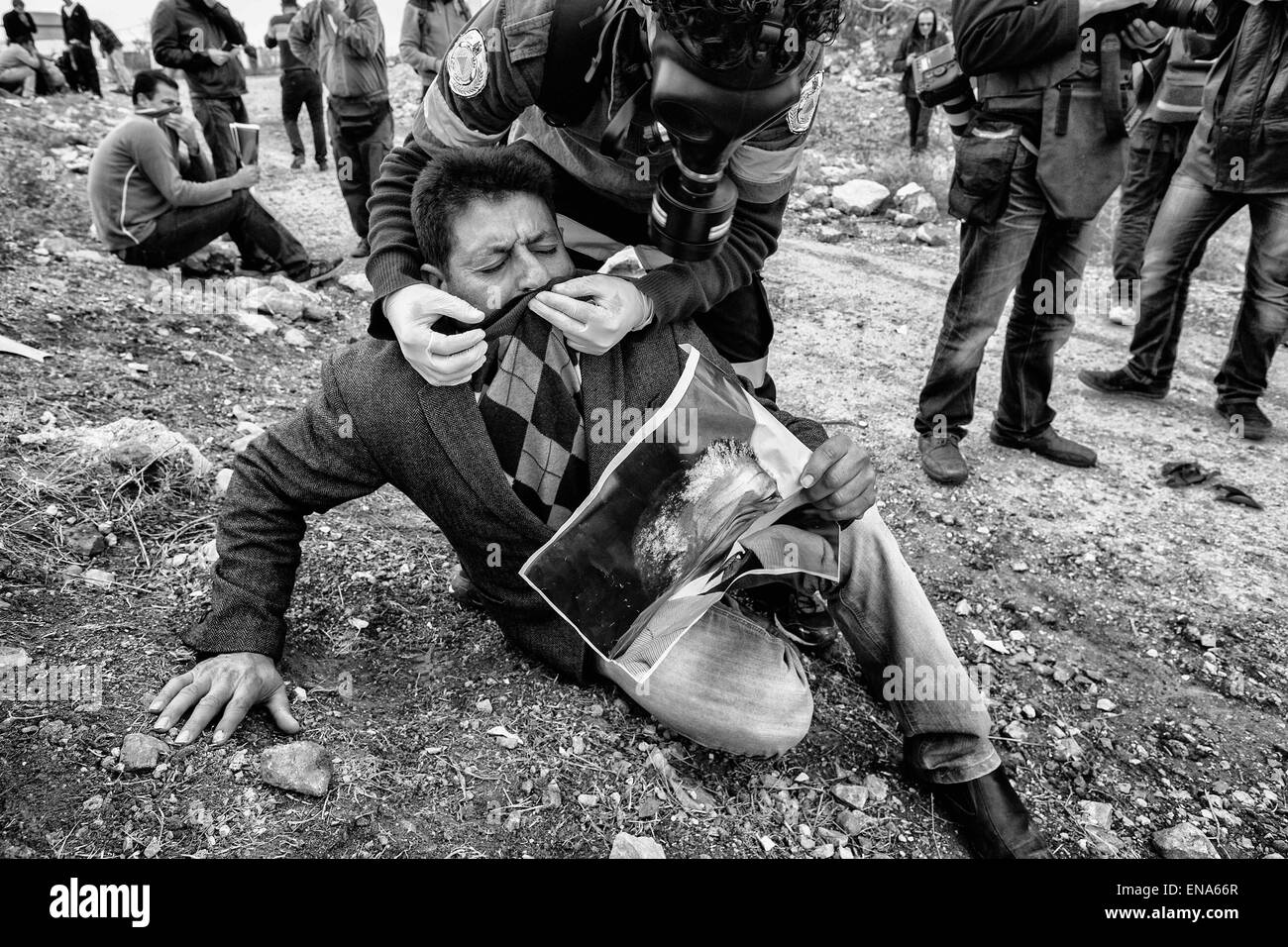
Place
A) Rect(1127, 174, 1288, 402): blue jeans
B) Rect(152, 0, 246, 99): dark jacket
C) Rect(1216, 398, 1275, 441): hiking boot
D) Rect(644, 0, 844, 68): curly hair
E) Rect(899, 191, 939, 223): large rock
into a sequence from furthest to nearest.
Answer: Rect(899, 191, 939, 223): large rock < Rect(152, 0, 246, 99): dark jacket < Rect(1216, 398, 1275, 441): hiking boot < Rect(1127, 174, 1288, 402): blue jeans < Rect(644, 0, 844, 68): curly hair

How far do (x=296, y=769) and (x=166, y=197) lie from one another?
471cm

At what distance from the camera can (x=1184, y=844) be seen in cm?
198

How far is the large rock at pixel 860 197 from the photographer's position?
27.3 ft

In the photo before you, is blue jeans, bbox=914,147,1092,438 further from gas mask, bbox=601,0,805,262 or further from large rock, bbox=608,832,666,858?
large rock, bbox=608,832,666,858

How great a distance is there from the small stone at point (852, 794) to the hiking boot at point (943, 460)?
197cm

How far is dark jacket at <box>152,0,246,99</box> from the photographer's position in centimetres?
657

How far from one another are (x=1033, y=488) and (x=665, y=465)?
2.59m

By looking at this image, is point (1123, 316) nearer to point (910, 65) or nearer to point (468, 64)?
point (910, 65)

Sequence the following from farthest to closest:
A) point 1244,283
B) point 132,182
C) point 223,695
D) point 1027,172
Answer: point 132,182 → point 1244,283 → point 1027,172 → point 223,695

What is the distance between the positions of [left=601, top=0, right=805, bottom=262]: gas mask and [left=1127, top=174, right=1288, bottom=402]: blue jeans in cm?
341

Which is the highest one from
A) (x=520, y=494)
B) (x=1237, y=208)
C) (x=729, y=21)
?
(x=729, y=21)

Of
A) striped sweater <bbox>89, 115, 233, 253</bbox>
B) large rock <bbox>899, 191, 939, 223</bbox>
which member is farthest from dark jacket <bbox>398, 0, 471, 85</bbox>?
large rock <bbox>899, 191, 939, 223</bbox>

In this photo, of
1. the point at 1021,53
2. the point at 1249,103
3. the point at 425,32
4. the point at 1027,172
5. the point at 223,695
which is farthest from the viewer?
the point at 425,32

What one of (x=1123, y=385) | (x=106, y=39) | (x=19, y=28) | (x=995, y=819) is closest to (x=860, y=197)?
(x=1123, y=385)
